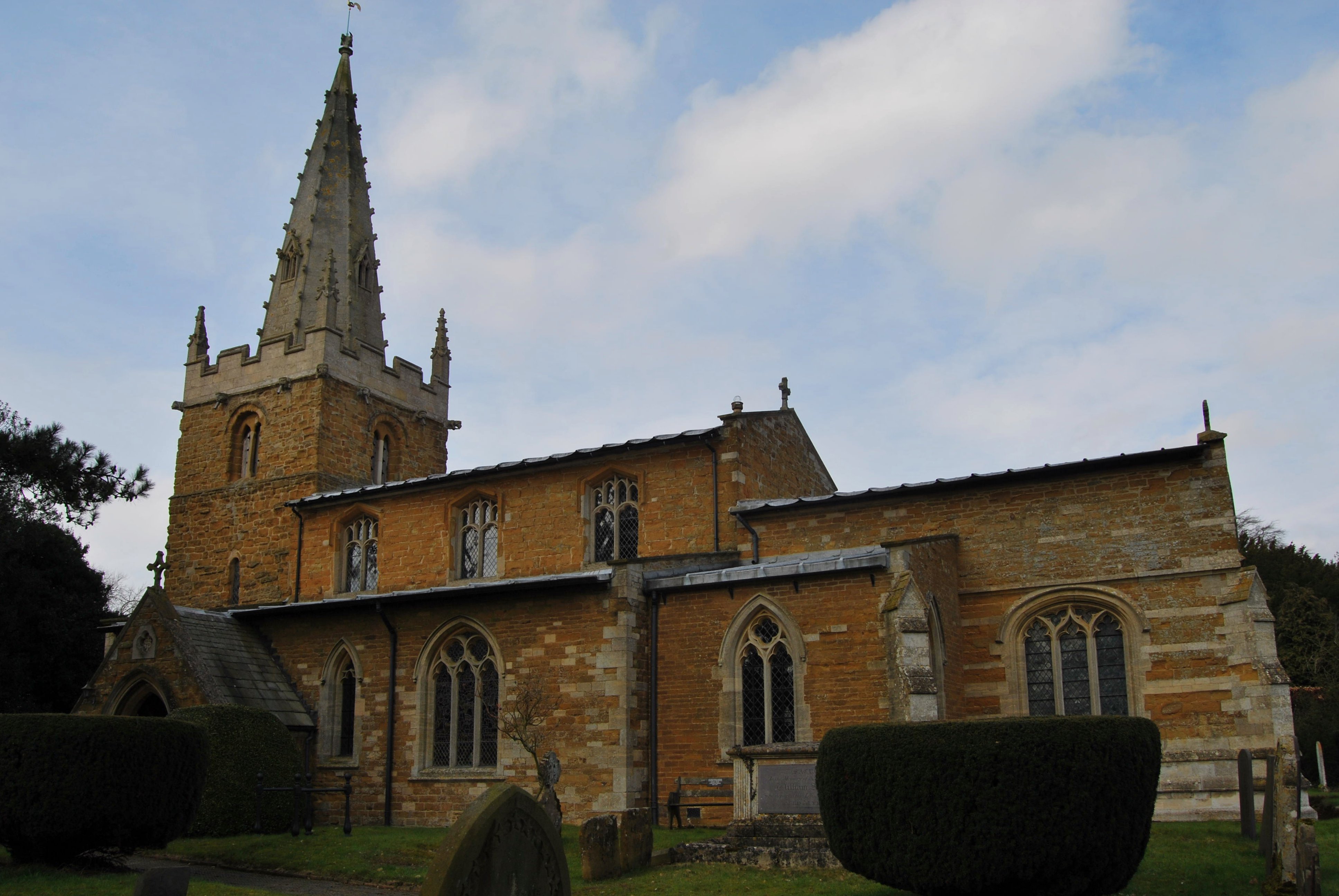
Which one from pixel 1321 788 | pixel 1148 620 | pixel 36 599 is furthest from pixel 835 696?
pixel 36 599

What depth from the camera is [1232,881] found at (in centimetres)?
1243

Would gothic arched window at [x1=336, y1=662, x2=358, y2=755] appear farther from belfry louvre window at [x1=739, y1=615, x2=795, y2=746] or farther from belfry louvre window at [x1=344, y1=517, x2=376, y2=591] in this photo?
belfry louvre window at [x1=739, y1=615, x2=795, y2=746]

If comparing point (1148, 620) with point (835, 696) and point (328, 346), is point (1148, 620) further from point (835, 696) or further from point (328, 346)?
point (328, 346)

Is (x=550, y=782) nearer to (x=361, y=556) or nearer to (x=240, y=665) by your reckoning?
(x=240, y=665)

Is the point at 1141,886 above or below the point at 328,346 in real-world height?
below

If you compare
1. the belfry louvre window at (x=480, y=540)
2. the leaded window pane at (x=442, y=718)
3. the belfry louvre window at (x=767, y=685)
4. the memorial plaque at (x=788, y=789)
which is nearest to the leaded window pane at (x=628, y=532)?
the belfry louvre window at (x=480, y=540)

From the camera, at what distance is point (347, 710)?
2358 centimetres

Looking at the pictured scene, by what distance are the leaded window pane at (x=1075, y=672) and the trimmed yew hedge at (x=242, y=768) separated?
13979 millimetres

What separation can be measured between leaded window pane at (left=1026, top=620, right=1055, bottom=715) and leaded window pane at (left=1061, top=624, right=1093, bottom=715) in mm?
196

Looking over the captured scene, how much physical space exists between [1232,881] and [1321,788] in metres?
17.8

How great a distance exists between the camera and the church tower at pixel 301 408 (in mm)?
29969

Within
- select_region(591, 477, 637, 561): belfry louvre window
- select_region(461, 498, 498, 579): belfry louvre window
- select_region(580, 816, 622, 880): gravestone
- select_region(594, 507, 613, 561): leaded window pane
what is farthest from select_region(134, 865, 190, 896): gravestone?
select_region(461, 498, 498, 579): belfry louvre window

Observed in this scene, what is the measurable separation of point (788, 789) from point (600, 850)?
8.16 feet

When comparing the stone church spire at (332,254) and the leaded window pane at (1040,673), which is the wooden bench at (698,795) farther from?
the stone church spire at (332,254)
